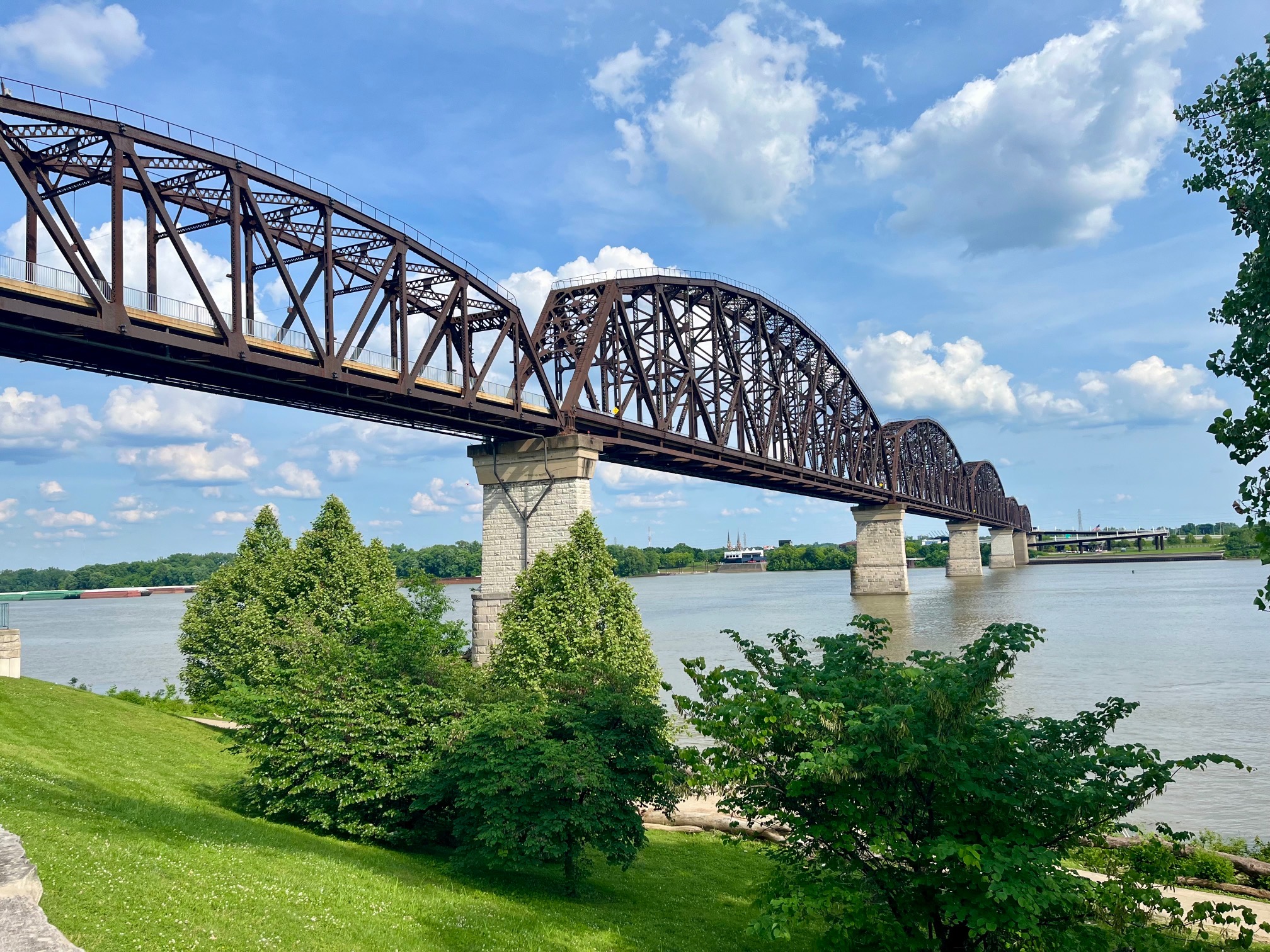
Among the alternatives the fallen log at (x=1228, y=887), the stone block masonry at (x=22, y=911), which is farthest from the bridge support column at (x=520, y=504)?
the stone block masonry at (x=22, y=911)

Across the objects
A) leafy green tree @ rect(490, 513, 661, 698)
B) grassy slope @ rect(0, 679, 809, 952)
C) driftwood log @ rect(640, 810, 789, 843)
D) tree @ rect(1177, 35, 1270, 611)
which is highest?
tree @ rect(1177, 35, 1270, 611)

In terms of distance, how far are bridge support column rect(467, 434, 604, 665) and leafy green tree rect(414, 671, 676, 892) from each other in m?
25.8

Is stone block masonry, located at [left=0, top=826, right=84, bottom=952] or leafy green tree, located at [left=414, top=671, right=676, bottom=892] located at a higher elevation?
stone block masonry, located at [left=0, top=826, right=84, bottom=952]

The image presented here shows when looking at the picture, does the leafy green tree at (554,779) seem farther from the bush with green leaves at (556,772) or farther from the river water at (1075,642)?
the river water at (1075,642)

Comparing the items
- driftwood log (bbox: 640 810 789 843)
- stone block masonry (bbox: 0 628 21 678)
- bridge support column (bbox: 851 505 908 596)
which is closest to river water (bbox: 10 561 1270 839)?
bridge support column (bbox: 851 505 908 596)

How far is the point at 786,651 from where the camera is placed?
12492 millimetres

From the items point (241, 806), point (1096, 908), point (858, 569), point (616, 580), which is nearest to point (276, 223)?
point (616, 580)

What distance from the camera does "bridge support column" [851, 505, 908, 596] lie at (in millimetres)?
108562

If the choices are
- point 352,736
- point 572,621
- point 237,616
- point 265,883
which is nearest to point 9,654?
point 237,616

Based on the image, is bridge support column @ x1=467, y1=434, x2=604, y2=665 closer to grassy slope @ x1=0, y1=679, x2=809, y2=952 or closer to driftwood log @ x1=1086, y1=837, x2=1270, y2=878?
grassy slope @ x1=0, y1=679, x2=809, y2=952

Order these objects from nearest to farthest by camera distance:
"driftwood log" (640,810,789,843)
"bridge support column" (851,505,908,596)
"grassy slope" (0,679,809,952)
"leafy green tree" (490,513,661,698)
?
"grassy slope" (0,679,809,952) < "driftwood log" (640,810,789,843) < "leafy green tree" (490,513,661,698) < "bridge support column" (851,505,908,596)

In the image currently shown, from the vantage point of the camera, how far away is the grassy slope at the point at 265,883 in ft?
32.6

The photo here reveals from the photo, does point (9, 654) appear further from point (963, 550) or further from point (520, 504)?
point (963, 550)

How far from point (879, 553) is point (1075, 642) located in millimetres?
58031
